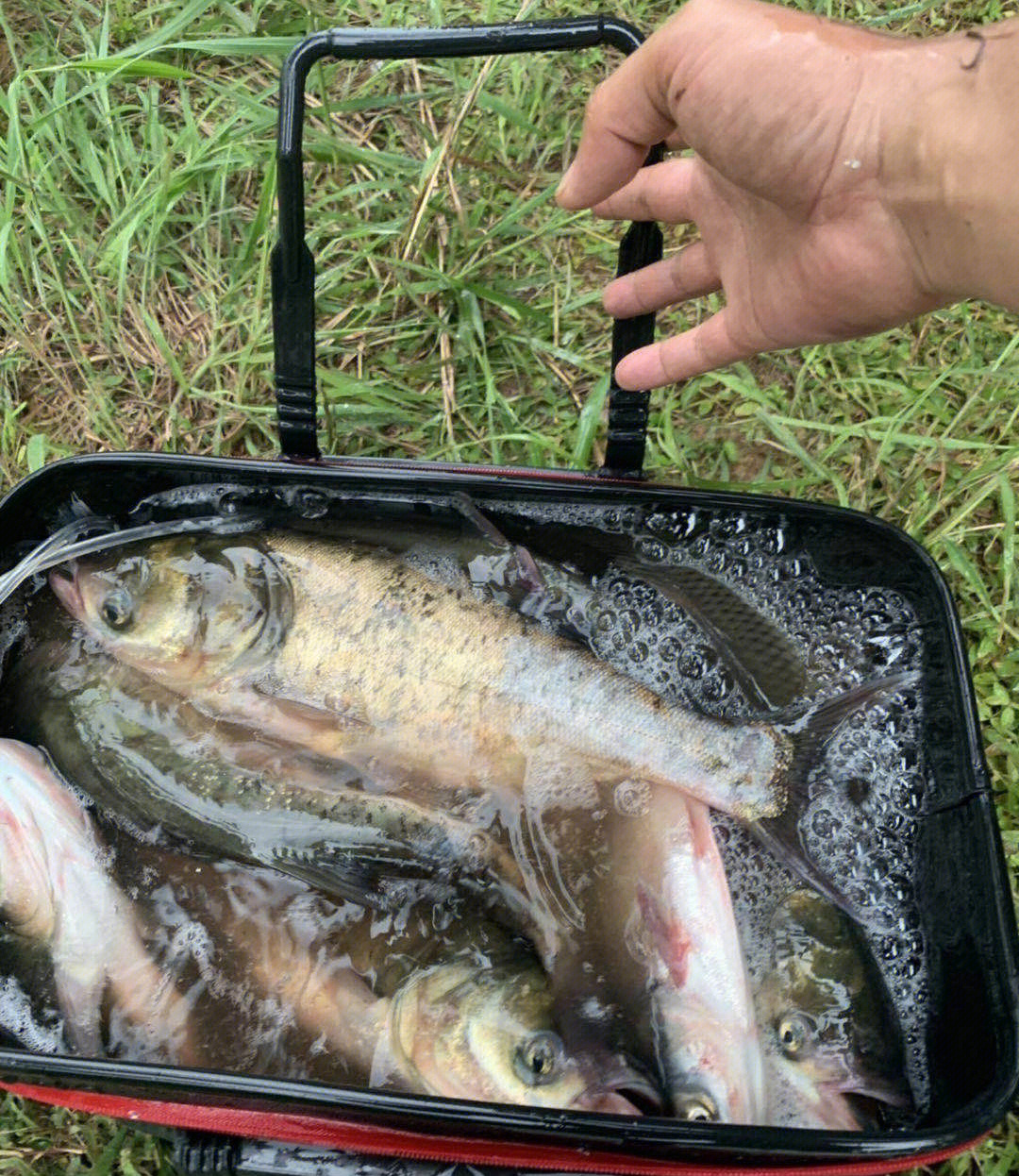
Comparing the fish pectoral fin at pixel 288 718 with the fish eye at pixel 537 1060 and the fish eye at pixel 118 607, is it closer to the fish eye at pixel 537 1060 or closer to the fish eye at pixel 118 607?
the fish eye at pixel 118 607

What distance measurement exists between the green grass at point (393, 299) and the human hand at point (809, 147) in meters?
0.55

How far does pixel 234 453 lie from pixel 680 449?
108 cm

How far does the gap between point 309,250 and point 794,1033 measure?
1.61 m

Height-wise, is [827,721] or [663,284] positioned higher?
[663,284]

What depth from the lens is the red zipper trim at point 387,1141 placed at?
4.45ft

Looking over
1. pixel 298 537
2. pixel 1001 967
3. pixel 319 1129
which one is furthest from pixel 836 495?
pixel 319 1129

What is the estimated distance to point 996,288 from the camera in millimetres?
1413

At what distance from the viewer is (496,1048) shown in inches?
60.8

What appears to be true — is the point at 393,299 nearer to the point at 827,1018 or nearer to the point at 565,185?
the point at 565,185

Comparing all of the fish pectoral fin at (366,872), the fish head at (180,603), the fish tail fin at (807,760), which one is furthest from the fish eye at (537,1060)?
the fish head at (180,603)

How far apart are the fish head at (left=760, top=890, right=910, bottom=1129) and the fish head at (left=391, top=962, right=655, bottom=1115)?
27 centimetres

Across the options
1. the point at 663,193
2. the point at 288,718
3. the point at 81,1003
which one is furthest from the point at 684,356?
the point at 81,1003

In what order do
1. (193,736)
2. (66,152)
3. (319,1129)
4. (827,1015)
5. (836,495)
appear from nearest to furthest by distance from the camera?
1. (319,1129)
2. (827,1015)
3. (193,736)
4. (836,495)
5. (66,152)

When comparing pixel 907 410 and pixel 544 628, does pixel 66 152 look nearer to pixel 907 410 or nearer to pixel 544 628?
pixel 544 628
